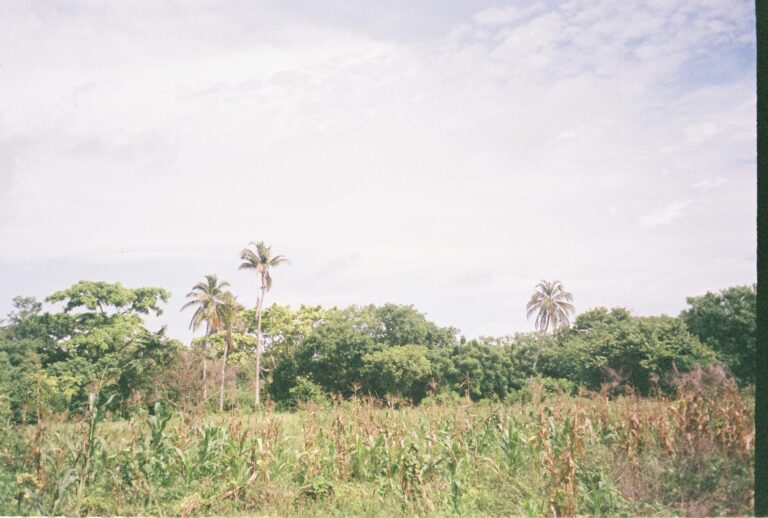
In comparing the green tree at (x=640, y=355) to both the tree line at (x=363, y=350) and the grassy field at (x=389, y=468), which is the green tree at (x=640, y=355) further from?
the grassy field at (x=389, y=468)

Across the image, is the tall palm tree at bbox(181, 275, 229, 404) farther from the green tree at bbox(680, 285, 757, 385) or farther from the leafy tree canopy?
the green tree at bbox(680, 285, 757, 385)

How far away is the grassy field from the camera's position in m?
4.88

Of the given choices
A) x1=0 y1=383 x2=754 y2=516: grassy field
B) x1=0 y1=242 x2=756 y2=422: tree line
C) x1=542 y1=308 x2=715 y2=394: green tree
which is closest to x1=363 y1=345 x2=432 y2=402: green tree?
x1=0 y1=242 x2=756 y2=422: tree line

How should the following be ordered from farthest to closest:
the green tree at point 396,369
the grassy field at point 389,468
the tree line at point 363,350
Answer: the green tree at point 396,369
the tree line at point 363,350
the grassy field at point 389,468

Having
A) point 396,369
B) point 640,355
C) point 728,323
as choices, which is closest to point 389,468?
point 396,369

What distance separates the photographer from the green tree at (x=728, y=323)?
2110cm

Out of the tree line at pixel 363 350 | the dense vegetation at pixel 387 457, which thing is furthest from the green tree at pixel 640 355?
the dense vegetation at pixel 387 457

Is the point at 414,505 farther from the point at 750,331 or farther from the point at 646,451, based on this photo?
the point at 750,331

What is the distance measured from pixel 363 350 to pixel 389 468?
20.1 metres

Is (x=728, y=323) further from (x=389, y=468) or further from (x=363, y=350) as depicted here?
(x=389, y=468)

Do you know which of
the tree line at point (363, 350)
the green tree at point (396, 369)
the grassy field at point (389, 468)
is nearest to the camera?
the grassy field at point (389, 468)

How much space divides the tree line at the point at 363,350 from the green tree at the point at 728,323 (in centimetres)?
5

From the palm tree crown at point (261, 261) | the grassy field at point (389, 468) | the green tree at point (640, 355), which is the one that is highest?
the palm tree crown at point (261, 261)

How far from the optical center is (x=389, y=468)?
6000 millimetres
